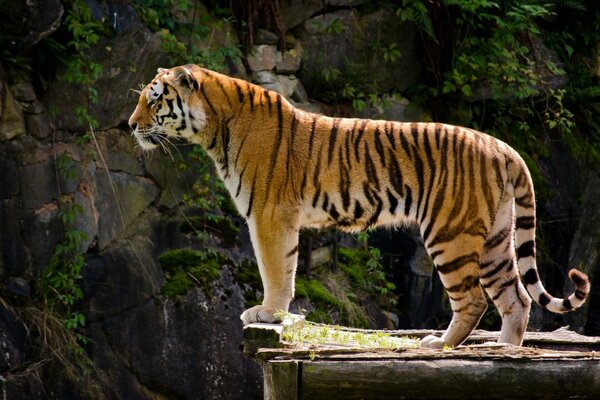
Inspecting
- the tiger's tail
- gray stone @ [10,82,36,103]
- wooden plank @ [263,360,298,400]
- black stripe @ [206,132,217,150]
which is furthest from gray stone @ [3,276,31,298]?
the tiger's tail

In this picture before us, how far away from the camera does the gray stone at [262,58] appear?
399 inches

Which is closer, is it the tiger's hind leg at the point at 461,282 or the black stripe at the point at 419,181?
the tiger's hind leg at the point at 461,282

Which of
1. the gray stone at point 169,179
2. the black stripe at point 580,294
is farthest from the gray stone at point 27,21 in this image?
the black stripe at point 580,294

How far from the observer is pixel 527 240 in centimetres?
645

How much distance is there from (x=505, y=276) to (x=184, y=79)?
7.43 feet

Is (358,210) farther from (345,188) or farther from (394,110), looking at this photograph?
(394,110)

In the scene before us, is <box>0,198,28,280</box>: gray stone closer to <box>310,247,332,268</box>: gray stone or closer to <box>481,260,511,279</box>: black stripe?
<box>310,247,332,268</box>: gray stone

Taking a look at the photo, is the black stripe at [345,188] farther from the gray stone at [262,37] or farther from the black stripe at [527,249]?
the gray stone at [262,37]

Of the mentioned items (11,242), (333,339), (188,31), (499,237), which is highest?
(188,31)

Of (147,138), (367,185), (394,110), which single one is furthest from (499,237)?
(394,110)

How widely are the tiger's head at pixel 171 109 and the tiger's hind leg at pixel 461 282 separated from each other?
5.50 feet

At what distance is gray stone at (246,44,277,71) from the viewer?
10133 mm

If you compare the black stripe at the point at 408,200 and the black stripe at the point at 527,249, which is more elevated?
the black stripe at the point at 408,200

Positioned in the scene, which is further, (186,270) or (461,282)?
(186,270)
